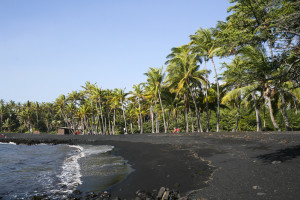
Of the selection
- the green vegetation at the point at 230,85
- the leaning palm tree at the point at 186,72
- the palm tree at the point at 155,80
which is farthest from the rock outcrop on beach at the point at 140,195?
the palm tree at the point at 155,80

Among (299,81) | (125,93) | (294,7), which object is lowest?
(299,81)

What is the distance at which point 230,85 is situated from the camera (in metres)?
24.9

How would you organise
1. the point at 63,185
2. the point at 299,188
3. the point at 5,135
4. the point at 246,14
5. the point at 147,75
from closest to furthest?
the point at 299,188, the point at 246,14, the point at 63,185, the point at 147,75, the point at 5,135

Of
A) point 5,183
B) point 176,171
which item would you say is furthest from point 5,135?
point 176,171

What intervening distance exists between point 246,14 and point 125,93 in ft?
144

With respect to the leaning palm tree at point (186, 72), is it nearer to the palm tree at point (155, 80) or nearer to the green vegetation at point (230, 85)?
the green vegetation at point (230, 85)

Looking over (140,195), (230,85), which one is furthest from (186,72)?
(140,195)

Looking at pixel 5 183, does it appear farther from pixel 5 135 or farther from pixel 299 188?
pixel 5 135

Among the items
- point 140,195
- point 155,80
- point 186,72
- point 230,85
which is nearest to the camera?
point 140,195

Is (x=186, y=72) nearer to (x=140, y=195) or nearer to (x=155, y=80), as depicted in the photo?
(x=155, y=80)

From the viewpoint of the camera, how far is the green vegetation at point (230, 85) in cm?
716

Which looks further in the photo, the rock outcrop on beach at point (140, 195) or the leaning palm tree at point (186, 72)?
the leaning palm tree at point (186, 72)

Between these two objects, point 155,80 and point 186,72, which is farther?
point 155,80

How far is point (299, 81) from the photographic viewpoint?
8.31 meters
